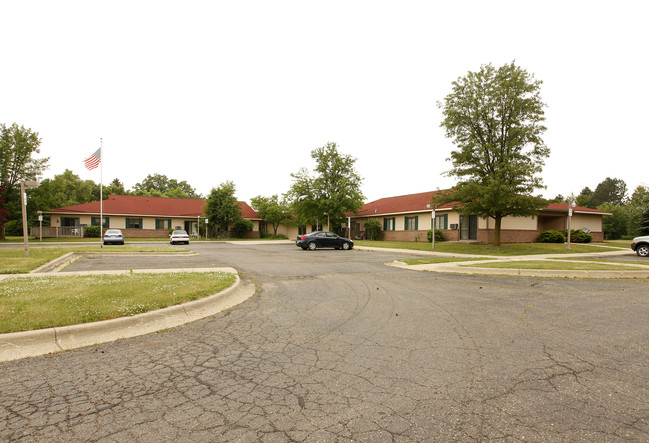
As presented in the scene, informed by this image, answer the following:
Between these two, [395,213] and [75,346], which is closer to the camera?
[75,346]

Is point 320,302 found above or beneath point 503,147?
beneath

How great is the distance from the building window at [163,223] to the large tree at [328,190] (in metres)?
16.7

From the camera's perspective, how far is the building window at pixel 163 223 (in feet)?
144

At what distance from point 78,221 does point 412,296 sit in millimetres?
→ 45292

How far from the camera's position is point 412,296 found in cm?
804

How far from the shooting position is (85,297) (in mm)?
6430

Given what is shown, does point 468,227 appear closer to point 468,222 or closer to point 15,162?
point 468,222

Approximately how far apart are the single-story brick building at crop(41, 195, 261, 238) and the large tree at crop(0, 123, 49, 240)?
168 inches

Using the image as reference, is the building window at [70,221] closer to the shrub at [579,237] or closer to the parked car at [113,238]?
the parked car at [113,238]

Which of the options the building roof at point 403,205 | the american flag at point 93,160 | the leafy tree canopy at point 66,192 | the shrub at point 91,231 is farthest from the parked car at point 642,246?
the leafy tree canopy at point 66,192

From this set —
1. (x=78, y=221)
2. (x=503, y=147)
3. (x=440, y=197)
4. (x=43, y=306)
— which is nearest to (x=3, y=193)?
(x=78, y=221)

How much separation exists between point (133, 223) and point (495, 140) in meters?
41.0

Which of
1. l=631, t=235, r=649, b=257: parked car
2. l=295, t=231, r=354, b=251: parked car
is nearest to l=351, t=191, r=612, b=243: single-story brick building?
l=631, t=235, r=649, b=257: parked car

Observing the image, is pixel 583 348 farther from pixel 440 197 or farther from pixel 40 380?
pixel 440 197
